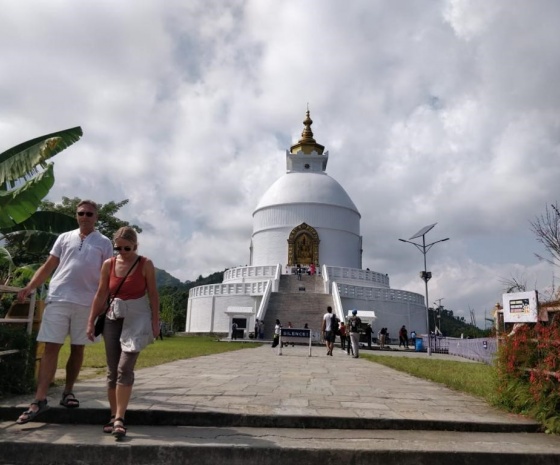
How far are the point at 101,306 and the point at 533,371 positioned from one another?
13.7 ft

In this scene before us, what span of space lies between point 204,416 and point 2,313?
2.88 meters

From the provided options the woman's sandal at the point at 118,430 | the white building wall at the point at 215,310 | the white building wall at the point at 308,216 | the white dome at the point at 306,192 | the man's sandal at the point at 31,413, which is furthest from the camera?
the white dome at the point at 306,192

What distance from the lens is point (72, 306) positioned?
4.75m

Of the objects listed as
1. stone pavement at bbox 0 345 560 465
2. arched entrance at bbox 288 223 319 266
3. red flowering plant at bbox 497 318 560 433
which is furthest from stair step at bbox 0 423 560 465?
arched entrance at bbox 288 223 319 266

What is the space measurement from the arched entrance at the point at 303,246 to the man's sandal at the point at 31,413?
3654 cm

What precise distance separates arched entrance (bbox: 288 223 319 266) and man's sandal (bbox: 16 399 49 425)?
36.5 meters

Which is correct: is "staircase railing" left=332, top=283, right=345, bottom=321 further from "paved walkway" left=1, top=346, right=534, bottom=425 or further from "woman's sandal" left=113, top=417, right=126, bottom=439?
"woman's sandal" left=113, top=417, right=126, bottom=439

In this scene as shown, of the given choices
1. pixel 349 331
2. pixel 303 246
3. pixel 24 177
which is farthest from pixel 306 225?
pixel 24 177

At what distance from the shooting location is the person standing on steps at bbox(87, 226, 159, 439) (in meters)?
4.19

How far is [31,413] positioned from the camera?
4.31 meters

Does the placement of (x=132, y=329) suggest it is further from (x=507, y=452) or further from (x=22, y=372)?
(x=507, y=452)

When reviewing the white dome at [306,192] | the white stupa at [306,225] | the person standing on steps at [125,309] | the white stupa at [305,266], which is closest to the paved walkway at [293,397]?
the person standing on steps at [125,309]

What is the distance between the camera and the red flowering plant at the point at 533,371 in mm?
4609

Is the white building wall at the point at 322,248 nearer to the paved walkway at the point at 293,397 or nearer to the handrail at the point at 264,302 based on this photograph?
the handrail at the point at 264,302
